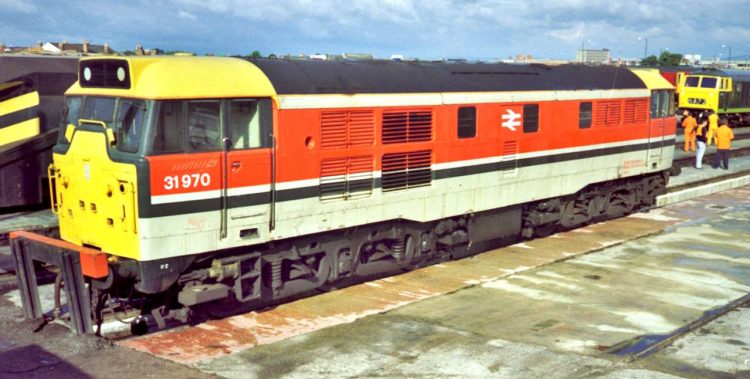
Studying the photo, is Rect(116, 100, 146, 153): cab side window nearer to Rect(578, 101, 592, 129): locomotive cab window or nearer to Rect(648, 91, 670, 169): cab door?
Rect(578, 101, 592, 129): locomotive cab window

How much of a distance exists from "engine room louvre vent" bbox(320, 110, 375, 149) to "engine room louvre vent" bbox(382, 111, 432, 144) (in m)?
0.33

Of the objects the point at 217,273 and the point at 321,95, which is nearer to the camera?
the point at 217,273

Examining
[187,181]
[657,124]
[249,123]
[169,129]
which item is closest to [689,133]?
[657,124]

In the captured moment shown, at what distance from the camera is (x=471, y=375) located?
8.95m

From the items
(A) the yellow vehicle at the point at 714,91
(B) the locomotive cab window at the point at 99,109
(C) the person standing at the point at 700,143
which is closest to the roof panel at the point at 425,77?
(B) the locomotive cab window at the point at 99,109

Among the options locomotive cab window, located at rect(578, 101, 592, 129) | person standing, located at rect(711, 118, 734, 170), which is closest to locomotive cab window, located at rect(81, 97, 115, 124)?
locomotive cab window, located at rect(578, 101, 592, 129)

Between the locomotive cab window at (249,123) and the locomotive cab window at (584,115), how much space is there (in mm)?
8117

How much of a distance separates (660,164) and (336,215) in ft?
36.2

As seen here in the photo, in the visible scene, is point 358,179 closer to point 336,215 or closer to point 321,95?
point 336,215

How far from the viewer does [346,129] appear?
11867 millimetres

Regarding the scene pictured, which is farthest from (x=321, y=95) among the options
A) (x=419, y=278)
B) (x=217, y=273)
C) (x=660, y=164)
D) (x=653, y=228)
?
(x=660, y=164)

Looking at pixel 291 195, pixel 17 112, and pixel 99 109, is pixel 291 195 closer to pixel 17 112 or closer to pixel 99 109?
pixel 99 109

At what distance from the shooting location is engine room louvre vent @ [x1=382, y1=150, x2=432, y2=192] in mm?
12547

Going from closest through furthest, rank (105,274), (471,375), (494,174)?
(471,375) → (105,274) → (494,174)
